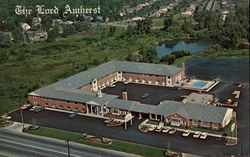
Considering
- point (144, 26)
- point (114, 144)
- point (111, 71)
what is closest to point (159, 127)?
point (114, 144)

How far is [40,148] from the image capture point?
5.82m

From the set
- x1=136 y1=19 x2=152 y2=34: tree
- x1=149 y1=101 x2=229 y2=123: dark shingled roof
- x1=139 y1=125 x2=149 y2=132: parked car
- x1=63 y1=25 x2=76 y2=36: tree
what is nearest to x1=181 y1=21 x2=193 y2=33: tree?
x1=136 y1=19 x2=152 y2=34: tree

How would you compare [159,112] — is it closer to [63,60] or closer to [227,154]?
[227,154]

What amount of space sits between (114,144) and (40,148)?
48.0 inches

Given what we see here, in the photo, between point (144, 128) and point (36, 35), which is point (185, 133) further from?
point (36, 35)

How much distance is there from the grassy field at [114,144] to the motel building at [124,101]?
883 mm

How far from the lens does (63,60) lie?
38.5ft

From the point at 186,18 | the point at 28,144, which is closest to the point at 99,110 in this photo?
the point at 28,144

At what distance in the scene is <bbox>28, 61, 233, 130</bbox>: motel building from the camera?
6500mm

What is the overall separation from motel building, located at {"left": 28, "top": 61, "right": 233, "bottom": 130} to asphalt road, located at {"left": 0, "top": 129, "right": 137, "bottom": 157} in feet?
3.96

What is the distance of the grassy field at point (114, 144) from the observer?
216 inches

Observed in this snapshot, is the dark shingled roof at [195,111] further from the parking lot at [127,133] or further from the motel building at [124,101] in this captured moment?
the parking lot at [127,133]

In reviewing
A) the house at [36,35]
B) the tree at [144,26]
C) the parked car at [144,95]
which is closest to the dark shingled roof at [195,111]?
the parked car at [144,95]

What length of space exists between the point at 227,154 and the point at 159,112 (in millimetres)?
1891
